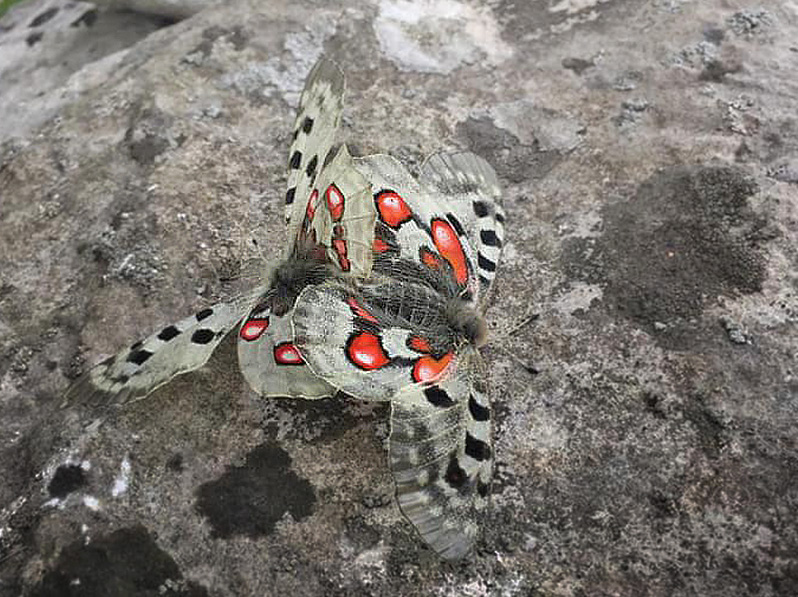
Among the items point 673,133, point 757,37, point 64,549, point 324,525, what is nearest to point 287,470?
point 324,525

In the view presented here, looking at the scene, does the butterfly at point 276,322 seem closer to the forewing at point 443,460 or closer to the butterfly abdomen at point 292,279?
the butterfly abdomen at point 292,279

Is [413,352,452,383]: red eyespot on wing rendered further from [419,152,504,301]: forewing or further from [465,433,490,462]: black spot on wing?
[419,152,504,301]: forewing

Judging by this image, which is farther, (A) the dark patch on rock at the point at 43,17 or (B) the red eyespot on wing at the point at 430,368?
(A) the dark patch on rock at the point at 43,17

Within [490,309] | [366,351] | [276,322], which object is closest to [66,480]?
[276,322]

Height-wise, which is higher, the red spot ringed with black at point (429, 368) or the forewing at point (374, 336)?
the forewing at point (374, 336)

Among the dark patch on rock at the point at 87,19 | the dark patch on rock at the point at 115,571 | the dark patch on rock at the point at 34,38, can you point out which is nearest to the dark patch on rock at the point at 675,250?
the dark patch on rock at the point at 115,571

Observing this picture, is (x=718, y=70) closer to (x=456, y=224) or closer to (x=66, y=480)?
(x=456, y=224)
